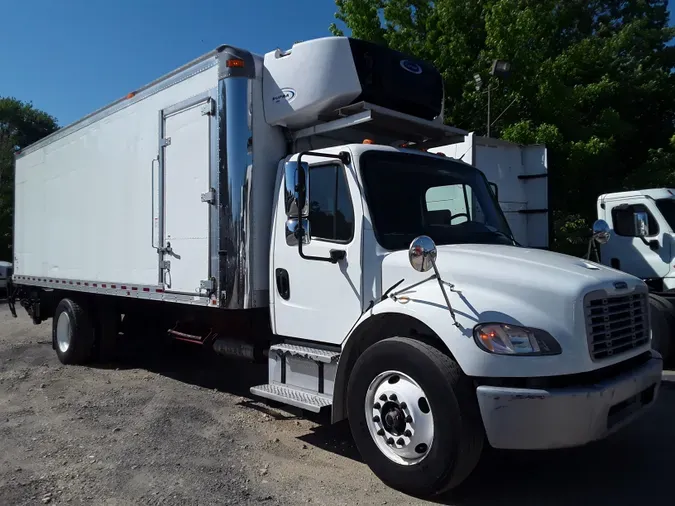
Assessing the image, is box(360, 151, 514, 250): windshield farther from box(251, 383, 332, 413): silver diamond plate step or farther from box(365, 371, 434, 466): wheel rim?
box(251, 383, 332, 413): silver diamond plate step

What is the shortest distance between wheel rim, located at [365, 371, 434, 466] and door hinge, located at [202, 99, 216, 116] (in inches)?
118

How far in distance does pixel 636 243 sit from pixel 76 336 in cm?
822

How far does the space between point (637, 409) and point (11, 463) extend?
4.65 meters

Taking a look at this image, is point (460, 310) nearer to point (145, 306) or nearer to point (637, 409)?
point (637, 409)

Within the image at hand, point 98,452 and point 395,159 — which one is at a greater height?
point 395,159

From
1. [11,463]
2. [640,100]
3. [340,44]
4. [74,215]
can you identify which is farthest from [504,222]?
[640,100]

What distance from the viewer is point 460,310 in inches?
148

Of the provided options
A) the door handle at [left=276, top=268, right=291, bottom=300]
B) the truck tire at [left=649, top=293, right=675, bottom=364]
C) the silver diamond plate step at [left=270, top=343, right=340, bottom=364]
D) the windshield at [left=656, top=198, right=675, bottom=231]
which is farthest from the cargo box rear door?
the windshield at [left=656, top=198, right=675, bottom=231]

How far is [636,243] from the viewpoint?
8.98 m

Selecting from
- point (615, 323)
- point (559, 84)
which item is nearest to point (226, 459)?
point (615, 323)

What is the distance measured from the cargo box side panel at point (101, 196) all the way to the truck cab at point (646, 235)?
6.61m

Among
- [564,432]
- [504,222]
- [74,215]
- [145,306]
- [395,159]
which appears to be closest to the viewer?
[564,432]

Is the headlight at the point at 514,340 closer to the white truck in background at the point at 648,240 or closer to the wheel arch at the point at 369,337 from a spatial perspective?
the wheel arch at the point at 369,337

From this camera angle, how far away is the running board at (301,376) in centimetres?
466
